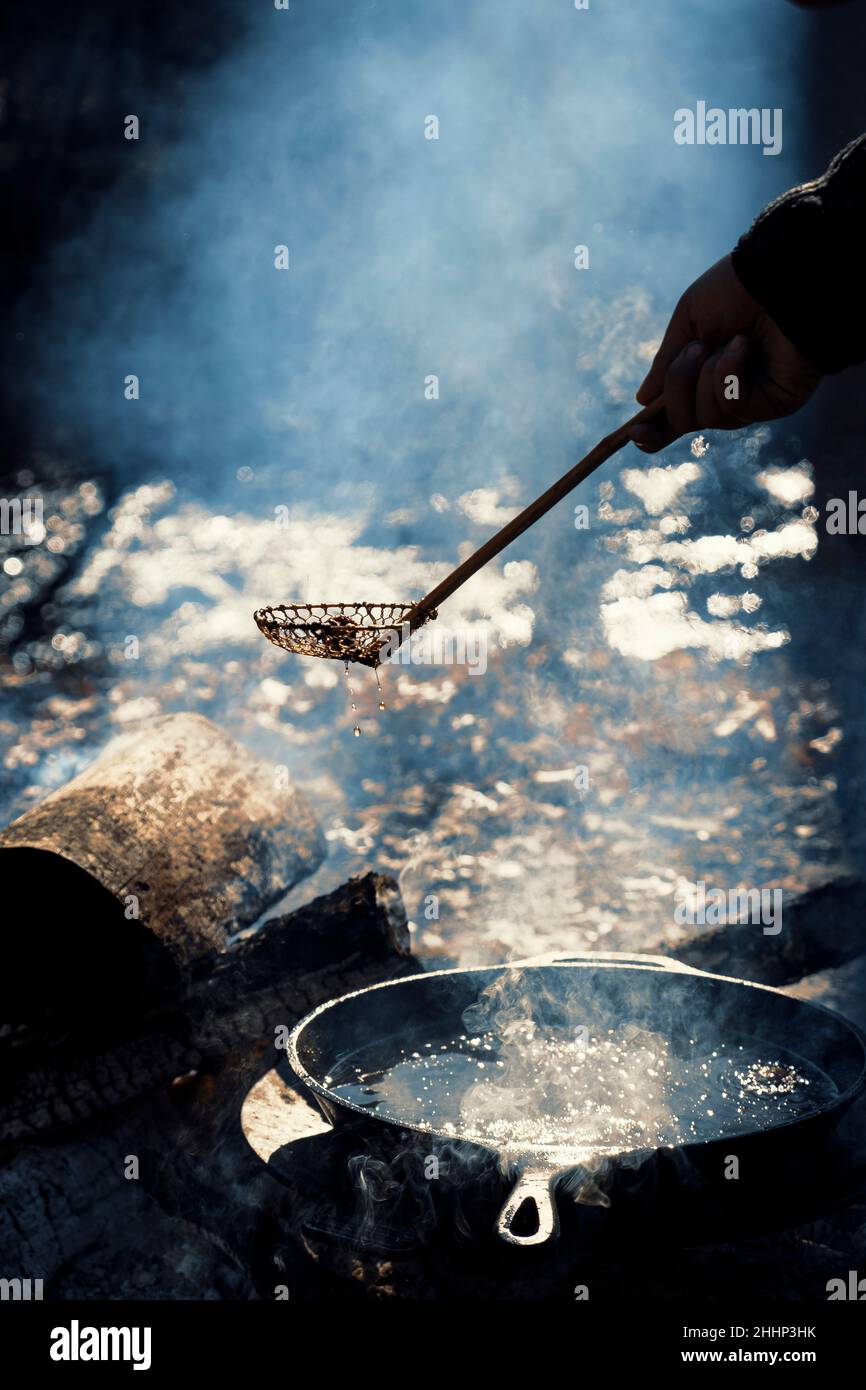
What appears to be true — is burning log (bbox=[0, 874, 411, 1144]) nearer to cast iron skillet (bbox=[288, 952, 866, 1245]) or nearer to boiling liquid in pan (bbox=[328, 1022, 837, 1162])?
cast iron skillet (bbox=[288, 952, 866, 1245])

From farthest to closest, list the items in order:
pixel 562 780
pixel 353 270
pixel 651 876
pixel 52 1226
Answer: pixel 353 270 → pixel 562 780 → pixel 651 876 → pixel 52 1226

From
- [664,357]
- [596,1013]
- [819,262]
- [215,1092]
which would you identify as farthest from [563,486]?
[215,1092]

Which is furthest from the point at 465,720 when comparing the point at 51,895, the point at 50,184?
the point at 50,184

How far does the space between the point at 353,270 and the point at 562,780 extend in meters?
5.04

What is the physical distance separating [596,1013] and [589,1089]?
17.6 inches

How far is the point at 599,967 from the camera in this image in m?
3.19

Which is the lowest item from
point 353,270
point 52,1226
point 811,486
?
point 52,1226

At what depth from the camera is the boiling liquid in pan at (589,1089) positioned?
2.53 metres

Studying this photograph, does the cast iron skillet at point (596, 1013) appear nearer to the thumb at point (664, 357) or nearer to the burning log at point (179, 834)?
the burning log at point (179, 834)

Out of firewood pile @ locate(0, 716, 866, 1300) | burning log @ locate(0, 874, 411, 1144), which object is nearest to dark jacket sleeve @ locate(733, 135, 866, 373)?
firewood pile @ locate(0, 716, 866, 1300)

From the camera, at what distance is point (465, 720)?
6.27 m

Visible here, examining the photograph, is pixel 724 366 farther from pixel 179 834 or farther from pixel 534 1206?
pixel 179 834

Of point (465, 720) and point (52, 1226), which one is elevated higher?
point (465, 720)

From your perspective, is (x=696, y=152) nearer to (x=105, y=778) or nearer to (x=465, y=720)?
(x=465, y=720)
